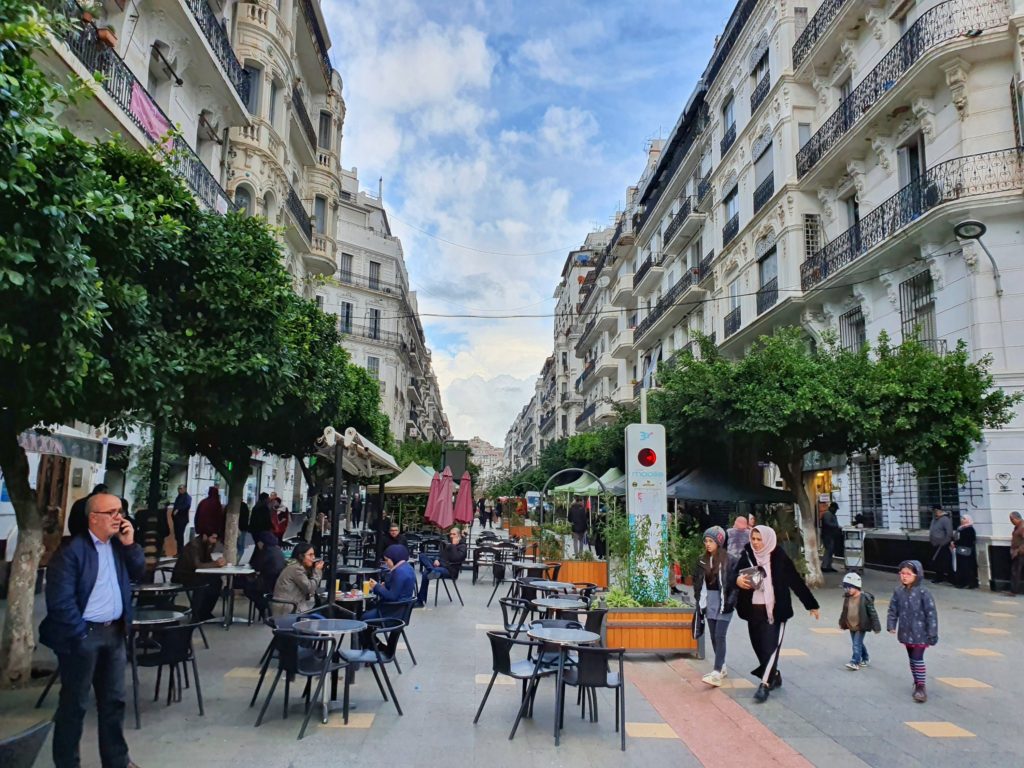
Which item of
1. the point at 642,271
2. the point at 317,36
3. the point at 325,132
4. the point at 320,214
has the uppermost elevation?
the point at 317,36

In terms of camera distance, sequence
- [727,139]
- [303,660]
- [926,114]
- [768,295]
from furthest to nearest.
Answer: [727,139]
[768,295]
[926,114]
[303,660]

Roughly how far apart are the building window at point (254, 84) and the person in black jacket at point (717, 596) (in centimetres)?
1840

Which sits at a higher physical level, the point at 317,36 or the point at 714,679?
the point at 317,36

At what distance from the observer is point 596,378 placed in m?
53.3

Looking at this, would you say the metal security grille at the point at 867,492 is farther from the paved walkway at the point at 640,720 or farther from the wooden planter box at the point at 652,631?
the wooden planter box at the point at 652,631

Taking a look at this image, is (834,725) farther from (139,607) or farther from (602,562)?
(602,562)

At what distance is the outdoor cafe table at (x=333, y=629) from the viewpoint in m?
6.00

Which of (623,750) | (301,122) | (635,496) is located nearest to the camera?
(623,750)

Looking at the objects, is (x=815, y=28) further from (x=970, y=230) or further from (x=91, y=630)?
(x=91, y=630)

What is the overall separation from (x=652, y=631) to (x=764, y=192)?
20306mm

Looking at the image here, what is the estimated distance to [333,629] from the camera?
622 cm

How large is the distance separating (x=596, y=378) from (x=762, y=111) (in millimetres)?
29189

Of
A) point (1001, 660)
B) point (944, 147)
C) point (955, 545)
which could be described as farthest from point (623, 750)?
point (944, 147)

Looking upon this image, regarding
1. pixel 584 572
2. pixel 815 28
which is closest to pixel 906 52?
pixel 815 28
